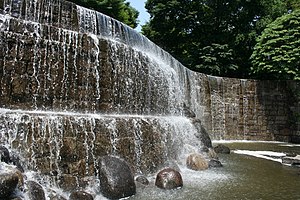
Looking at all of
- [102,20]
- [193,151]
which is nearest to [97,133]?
[193,151]

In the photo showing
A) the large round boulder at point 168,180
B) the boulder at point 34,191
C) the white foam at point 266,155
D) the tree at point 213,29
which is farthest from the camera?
the tree at point 213,29

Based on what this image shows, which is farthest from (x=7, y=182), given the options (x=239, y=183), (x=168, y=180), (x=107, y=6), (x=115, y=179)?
(x=107, y=6)

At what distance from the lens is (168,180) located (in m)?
6.89

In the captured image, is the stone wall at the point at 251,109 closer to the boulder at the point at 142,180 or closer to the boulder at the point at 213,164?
the boulder at the point at 213,164

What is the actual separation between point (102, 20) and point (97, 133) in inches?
216

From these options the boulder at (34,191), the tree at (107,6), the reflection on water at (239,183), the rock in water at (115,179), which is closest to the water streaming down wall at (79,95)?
the rock in water at (115,179)

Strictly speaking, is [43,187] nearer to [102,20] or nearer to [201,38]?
[102,20]

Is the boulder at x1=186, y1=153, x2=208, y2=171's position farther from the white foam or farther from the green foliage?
the green foliage

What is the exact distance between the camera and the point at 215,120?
17.6 metres

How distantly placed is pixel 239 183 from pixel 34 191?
4.44 metres

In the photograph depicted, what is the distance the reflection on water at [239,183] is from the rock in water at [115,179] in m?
0.25

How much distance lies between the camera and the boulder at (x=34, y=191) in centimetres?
512

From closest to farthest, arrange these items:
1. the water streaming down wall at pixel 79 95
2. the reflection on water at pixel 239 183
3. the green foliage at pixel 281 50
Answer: the water streaming down wall at pixel 79 95
the reflection on water at pixel 239 183
the green foliage at pixel 281 50

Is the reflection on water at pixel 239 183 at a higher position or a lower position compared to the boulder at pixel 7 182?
lower
